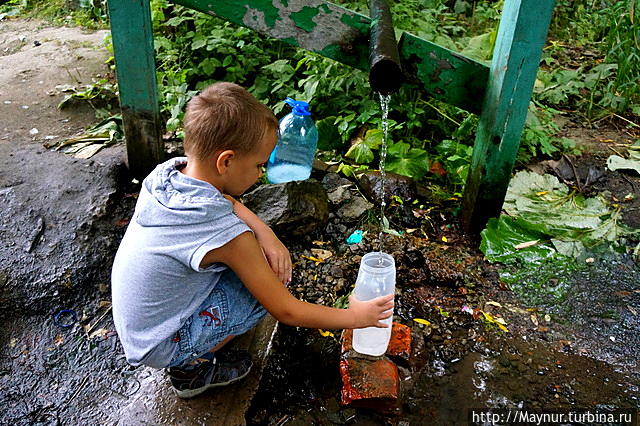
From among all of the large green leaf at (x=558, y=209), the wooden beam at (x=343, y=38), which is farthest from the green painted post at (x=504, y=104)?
the large green leaf at (x=558, y=209)

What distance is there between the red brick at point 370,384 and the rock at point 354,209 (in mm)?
1061

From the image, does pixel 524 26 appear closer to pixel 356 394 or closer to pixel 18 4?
pixel 356 394

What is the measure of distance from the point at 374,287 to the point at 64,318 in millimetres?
1310

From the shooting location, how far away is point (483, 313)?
7.48 ft

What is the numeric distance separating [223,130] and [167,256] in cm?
40

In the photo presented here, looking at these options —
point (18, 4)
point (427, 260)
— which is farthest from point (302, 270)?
point (18, 4)

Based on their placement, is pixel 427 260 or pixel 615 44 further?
pixel 615 44

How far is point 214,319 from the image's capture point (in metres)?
1.69

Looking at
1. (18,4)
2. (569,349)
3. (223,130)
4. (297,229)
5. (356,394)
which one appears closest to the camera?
(223,130)

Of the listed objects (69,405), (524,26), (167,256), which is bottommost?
(69,405)

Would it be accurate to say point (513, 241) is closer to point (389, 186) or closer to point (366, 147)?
point (389, 186)

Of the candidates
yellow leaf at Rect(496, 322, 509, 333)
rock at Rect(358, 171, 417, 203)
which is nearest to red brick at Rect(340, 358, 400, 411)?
yellow leaf at Rect(496, 322, 509, 333)

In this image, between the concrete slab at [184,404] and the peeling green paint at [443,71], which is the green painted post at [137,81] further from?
the concrete slab at [184,404]

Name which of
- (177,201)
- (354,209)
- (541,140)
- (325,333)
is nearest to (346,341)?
(325,333)
